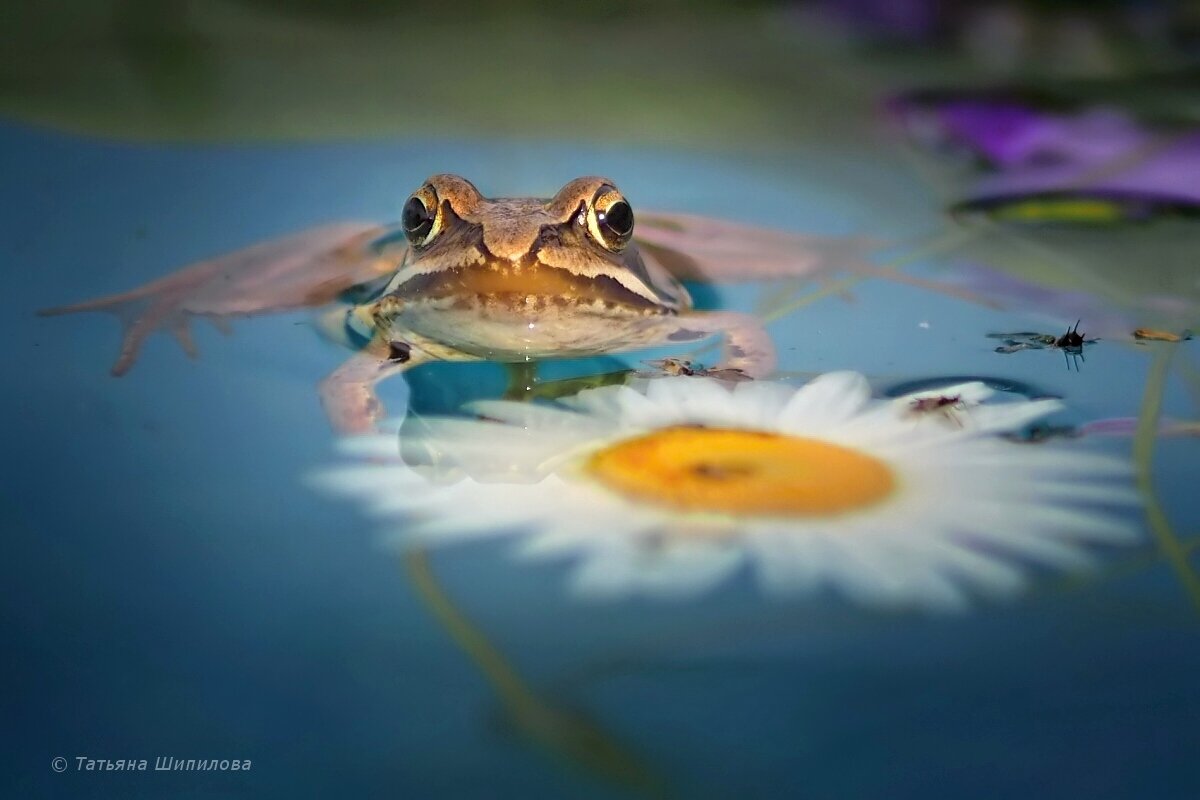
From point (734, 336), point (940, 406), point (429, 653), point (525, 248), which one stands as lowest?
point (429, 653)

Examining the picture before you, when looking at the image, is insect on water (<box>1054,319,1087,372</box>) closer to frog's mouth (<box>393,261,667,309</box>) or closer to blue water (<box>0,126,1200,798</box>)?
blue water (<box>0,126,1200,798</box>)

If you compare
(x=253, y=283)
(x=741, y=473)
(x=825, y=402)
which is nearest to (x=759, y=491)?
(x=741, y=473)

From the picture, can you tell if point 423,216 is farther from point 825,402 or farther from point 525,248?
point 825,402

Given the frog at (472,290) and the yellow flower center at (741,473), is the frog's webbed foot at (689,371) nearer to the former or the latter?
the frog at (472,290)

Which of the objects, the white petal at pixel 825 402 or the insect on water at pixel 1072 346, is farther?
the insect on water at pixel 1072 346

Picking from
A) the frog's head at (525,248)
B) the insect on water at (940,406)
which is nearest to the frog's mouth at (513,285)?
the frog's head at (525,248)

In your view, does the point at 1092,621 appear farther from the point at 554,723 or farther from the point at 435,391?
the point at 435,391

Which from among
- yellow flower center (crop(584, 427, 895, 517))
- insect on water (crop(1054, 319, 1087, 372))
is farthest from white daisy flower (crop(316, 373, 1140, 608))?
insect on water (crop(1054, 319, 1087, 372))
